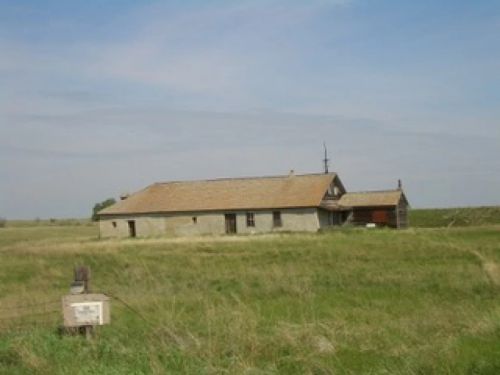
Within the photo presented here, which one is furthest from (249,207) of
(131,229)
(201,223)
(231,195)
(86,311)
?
(86,311)

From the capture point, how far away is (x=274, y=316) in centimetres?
1209

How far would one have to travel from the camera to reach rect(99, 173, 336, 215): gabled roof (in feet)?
169

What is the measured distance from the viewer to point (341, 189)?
5850 centimetres

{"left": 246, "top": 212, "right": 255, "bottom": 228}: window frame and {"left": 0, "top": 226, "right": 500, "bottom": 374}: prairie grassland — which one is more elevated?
{"left": 246, "top": 212, "right": 255, "bottom": 228}: window frame

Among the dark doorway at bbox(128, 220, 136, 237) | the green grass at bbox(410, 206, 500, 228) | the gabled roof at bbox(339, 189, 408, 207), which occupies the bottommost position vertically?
the green grass at bbox(410, 206, 500, 228)

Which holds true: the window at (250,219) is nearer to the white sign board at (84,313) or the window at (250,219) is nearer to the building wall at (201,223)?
the building wall at (201,223)

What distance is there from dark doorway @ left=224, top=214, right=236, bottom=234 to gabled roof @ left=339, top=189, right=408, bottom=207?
946 centimetres

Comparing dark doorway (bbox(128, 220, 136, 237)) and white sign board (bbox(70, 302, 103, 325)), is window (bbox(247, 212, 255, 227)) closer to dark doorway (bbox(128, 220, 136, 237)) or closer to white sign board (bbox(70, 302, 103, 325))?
dark doorway (bbox(128, 220, 136, 237))

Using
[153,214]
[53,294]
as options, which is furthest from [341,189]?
[53,294]

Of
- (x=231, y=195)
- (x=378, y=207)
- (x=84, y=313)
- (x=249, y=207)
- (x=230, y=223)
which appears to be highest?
(x=231, y=195)

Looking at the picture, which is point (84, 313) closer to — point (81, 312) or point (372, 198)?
point (81, 312)

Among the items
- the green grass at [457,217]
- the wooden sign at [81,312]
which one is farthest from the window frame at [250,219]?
the wooden sign at [81,312]

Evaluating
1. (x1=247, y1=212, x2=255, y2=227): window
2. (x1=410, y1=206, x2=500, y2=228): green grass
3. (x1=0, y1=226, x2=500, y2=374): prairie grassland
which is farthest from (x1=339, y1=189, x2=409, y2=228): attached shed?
(x1=0, y1=226, x2=500, y2=374): prairie grassland

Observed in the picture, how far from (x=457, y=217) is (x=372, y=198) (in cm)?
1073
